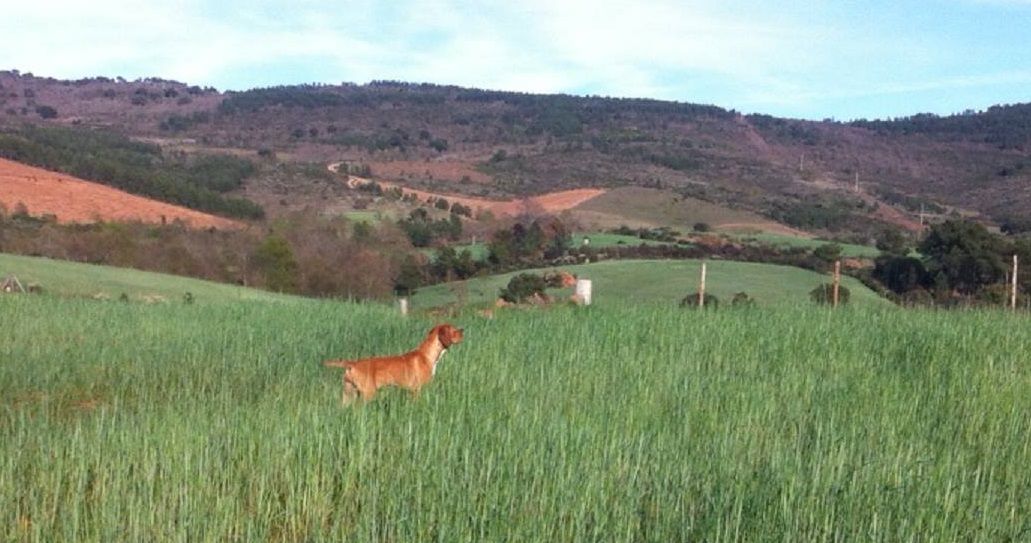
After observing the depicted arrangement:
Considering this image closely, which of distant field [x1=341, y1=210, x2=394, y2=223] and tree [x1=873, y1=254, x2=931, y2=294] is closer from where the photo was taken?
tree [x1=873, y1=254, x2=931, y2=294]

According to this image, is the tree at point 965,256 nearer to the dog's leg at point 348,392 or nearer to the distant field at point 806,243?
the distant field at point 806,243

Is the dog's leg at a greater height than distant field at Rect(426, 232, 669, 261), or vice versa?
the dog's leg

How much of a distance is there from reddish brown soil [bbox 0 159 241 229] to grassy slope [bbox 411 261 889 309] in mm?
15541

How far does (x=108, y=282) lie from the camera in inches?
1120

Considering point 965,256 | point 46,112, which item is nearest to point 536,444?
point 965,256

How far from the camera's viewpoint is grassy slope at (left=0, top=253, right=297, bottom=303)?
26.4 meters

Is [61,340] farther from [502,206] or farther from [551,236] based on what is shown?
[502,206]

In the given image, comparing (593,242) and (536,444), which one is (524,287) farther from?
(536,444)

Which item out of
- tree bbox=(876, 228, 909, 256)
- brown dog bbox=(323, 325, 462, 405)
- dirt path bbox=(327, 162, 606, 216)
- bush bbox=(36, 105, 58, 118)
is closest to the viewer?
brown dog bbox=(323, 325, 462, 405)

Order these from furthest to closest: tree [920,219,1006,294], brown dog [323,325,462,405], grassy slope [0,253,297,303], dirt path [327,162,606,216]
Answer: dirt path [327,162,606,216], tree [920,219,1006,294], grassy slope [0,253,297,303], brown dog [323,325,462,405]

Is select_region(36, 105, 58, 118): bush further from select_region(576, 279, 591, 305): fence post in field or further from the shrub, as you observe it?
select_region(576, 279, 591, 305): fence post in field

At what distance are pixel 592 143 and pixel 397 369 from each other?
84.7 meters

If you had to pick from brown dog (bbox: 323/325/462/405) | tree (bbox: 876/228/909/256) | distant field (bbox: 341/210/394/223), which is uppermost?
brown dog (bbox: 323/325/462/405)

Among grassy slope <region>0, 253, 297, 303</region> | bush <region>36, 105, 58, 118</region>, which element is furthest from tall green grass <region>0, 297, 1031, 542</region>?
bush <region>36, 105, 58, 118</region>
